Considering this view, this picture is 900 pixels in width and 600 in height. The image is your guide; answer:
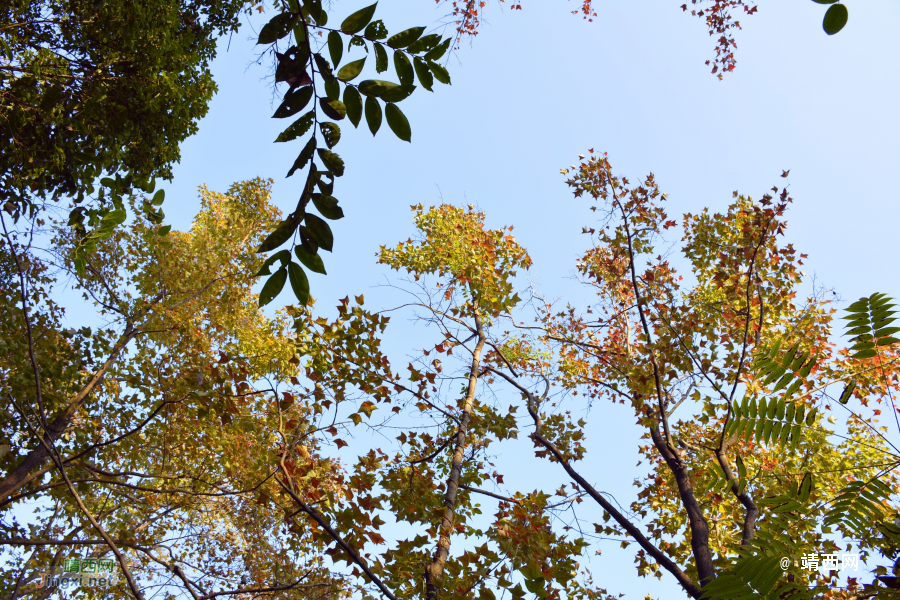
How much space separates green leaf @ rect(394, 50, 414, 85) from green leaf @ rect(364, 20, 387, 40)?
0.06 m

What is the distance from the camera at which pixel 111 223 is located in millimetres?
1996

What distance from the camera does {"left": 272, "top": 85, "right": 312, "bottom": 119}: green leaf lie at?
5.04ft

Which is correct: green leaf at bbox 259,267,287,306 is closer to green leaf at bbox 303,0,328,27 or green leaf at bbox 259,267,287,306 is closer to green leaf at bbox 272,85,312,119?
green leaf at bbox 272,85,312,119

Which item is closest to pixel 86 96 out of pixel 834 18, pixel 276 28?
pixel 276 28

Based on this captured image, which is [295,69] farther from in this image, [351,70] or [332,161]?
[332,161]

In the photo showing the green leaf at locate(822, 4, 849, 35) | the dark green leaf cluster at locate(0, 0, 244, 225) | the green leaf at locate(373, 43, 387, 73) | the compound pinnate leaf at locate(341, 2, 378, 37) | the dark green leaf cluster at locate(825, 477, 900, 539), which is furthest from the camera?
the dark green leaf cluster at locate(0, 0, 244, 225)

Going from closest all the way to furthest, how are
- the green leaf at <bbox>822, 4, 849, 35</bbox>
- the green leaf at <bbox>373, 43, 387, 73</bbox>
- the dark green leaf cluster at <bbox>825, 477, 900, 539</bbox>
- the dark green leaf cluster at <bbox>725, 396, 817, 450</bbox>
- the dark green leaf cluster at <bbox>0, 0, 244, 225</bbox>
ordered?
the green leaf at <bbox>822, 4, 849, 35</bbox> → the green leaf at <bbox>373, 43, 387, 73</bbox> → the dark green leaf cluster at <bbox>825, 477, 900, 539</bbox> → the dark green leaf cluster at <bbox>725, 396, 817, 450</bbox> → the dark green leaf cluster at <bbox>0, 0, 244, 225</bbox>

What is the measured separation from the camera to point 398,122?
1.49 metres

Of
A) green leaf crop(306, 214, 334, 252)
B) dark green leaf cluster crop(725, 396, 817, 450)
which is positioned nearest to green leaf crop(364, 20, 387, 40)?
green leaf crop(306, 214, 334, 252)

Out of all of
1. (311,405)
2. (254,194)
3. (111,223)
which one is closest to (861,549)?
(311,405)

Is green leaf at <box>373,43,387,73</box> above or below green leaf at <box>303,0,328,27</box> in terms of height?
below

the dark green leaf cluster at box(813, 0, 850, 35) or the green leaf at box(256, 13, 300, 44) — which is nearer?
the dark green leaf cluster at box(813, 0, 850, 35)

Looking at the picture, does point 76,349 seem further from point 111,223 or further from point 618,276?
point 618,276

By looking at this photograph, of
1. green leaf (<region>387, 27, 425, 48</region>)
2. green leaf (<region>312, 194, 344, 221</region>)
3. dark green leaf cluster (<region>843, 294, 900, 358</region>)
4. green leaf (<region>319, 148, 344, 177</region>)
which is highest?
dark green leaf cluster (<region>843, 294, 900, 358</region>)
